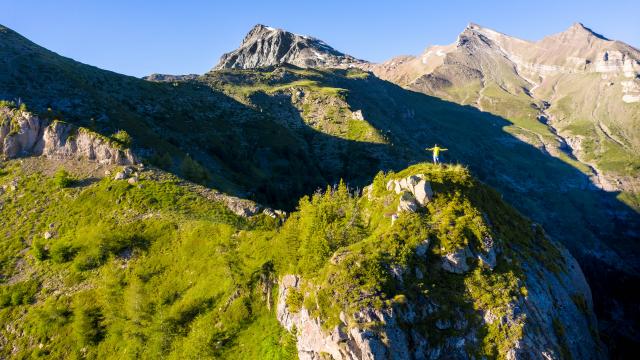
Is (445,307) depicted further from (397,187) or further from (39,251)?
(39,251)

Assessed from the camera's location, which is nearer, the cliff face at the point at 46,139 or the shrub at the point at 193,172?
the cliff face at the point at 46,139

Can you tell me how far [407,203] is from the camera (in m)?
43.9

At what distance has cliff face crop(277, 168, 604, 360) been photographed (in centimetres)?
3384

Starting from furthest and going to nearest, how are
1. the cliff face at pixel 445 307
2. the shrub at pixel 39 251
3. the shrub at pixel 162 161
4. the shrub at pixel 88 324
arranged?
the shrub at pixel 162 161 < the shrub at pixel 39 251 < the shrub at pixel 88 324 < the cliff face at pixel 445 307

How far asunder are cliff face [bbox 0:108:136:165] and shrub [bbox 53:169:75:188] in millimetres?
5789

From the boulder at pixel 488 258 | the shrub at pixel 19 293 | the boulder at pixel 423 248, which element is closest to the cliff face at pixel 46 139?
the shrub at pixel 19 293

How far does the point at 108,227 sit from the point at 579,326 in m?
63.0

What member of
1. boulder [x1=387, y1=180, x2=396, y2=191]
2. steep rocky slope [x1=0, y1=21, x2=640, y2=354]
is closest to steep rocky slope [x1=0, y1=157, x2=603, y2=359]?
boulder [x1=387, y1=180, x2=396, y2=191]

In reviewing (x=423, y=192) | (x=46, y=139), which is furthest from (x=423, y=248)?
(x=46, y=139)

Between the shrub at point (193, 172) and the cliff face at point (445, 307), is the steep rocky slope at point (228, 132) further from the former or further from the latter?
the cliff face at point (445, 307)

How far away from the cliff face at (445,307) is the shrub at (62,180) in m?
53.2

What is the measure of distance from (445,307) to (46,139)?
81485mm

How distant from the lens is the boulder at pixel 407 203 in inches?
1721

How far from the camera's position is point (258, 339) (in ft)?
133
